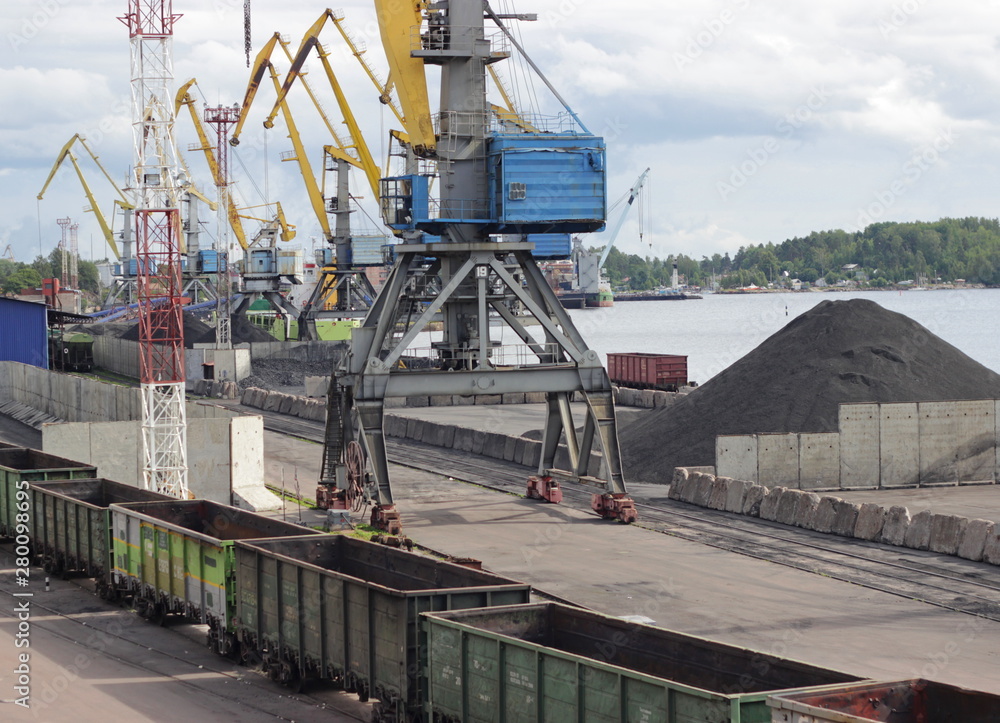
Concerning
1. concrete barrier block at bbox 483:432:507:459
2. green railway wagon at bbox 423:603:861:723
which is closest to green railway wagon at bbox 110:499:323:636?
green railway wagon at bbox 423:603:861:723

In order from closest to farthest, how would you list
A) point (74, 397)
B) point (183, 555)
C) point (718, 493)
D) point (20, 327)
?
point (183, 555)
point (718, 493)
point (74, 397)
point (20, 327)

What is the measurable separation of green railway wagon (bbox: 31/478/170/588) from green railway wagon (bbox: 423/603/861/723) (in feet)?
39.0

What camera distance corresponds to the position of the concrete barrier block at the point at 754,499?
36.6m

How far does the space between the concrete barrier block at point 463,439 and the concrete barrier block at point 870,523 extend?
2171 cm

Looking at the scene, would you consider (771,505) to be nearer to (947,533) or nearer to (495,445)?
(947,533)

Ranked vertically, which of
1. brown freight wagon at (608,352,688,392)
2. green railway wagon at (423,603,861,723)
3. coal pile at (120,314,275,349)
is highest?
coal pile at (120,314,275,349)

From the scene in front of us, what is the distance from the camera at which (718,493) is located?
37.9m

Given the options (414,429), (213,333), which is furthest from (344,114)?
(414,429)

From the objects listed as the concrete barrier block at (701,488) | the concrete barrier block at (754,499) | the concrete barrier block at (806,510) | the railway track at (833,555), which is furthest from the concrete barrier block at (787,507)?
the concrete barrier block at (701,488)

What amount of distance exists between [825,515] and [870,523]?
1543mm

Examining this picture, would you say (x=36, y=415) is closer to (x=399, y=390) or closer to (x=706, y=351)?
(x=399, y=390)

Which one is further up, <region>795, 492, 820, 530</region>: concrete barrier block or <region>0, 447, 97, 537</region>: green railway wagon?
<region>0, 447, 97, 537</region>: green railway wagon

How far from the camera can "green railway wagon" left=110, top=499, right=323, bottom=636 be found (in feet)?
70.2

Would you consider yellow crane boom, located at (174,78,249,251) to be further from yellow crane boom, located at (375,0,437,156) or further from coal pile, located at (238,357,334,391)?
yellow crane boom, located at (375,0,437,156)
